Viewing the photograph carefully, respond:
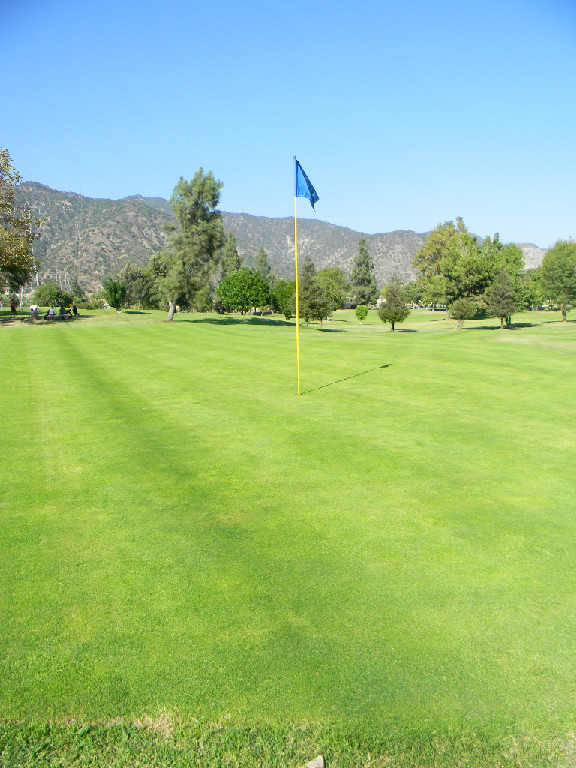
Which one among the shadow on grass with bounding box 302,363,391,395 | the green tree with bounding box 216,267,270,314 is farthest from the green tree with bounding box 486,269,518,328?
the shadow on grass with bounding box 302,363,391,395

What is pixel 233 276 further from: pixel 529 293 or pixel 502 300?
pixel 529 293

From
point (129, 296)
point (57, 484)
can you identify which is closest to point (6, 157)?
point (57, 484)

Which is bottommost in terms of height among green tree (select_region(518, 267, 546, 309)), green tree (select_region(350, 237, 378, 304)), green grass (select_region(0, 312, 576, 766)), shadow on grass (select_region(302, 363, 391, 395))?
green grass (select_region(0, 312, 576, 766))

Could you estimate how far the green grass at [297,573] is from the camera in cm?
561

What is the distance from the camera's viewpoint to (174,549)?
343 inches

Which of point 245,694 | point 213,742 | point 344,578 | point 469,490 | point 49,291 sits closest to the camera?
point 213,742

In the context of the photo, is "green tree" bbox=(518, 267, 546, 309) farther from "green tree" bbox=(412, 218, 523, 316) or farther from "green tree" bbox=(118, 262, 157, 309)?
"green tree" bbox=(118, 262, 157, 309)

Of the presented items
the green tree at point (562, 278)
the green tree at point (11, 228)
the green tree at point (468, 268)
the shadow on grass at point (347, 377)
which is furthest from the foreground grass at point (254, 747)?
the green tree at point (562, 278)

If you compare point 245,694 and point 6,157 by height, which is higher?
point 6,157

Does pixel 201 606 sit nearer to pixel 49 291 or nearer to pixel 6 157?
pixel 6 157

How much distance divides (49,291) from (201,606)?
428ft

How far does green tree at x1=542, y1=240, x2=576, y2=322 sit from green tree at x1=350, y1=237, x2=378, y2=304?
84569 mm

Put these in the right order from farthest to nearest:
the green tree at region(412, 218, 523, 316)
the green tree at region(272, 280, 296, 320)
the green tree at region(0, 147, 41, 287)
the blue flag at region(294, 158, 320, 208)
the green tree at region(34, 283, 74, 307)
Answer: the green tree at region(34, 283, 74, 307), the green tree at region(272, 280, 296, 320), the green tree at region(412, 218, 523, 316), the green tree at region(0, 147, 41, 287), the blue flag at region(294, 158, 320, 208)

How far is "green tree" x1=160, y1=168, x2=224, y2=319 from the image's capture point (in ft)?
230
